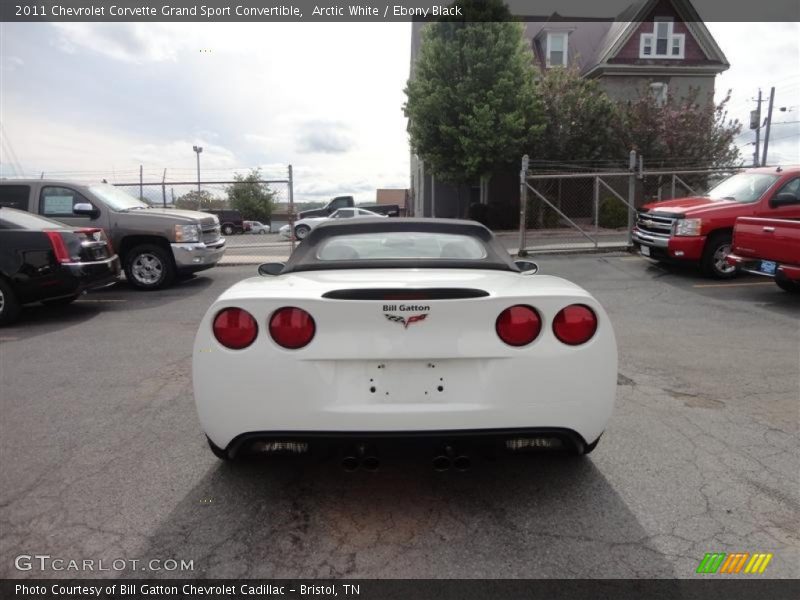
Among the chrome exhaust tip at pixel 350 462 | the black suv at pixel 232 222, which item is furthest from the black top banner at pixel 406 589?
the black suv at pixel 232 222

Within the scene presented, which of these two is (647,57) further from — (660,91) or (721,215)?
(721,215)

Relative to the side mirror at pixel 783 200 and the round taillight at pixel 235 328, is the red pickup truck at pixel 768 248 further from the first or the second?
the round taillight at pixel 235 328

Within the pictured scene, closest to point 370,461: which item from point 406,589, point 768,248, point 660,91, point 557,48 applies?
point 406,589

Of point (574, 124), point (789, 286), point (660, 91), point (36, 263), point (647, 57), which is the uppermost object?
point (647, 57)

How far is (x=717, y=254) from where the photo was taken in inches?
401

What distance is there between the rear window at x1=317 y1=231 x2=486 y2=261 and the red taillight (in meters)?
5.48

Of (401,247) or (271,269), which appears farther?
(271,269)

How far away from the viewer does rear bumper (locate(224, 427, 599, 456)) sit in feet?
8.52

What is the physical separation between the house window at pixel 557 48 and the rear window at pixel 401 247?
27291 millimetres

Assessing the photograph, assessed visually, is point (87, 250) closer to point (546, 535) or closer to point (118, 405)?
point (118, 405)

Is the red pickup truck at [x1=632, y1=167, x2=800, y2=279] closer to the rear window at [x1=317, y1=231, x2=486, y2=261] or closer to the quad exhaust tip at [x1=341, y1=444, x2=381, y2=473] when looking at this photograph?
the rear window at [x1=317, y1=231, x2=486, y2=261]

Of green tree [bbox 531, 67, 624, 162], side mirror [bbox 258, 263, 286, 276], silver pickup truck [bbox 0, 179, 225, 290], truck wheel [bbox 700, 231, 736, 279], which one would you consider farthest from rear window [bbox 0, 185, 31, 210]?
green tree [bbox 531, 67, 624, 162]

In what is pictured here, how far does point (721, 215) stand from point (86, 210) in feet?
35.6

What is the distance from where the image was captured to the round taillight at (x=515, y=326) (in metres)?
2.66
